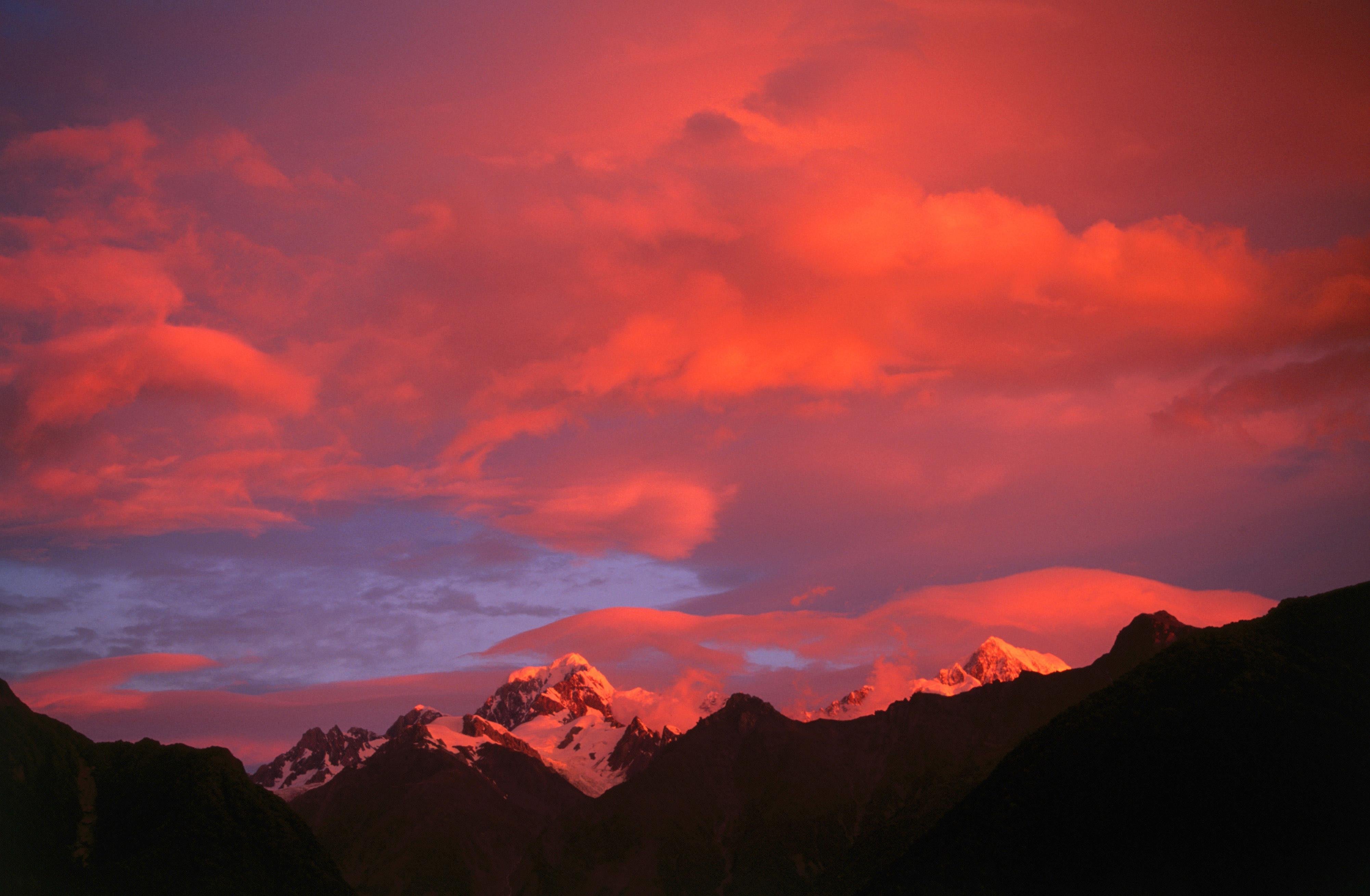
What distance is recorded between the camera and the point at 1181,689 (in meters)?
197

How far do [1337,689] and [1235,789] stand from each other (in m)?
26.0

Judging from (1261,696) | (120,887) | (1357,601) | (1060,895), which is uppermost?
(1357,601)

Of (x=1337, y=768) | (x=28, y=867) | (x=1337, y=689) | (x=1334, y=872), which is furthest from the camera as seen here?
(x=28, y=867)

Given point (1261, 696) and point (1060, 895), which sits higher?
point (1261, 696)

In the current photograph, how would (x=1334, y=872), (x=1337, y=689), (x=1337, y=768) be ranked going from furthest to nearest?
(x=1337, y=689), (x=1337, y=768), (x=1334, y=872)

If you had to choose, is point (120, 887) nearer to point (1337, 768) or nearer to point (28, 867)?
point (28, 867)

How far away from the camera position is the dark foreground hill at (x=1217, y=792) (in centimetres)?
16388

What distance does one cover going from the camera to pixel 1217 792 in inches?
6900

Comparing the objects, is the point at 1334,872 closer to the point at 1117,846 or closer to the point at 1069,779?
the point at 1117,846

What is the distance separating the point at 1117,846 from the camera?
580ft

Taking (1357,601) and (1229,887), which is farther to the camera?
(1357,601)

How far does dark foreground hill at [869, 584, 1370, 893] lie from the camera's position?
6452 inches

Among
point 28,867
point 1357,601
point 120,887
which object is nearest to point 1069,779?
point 1357,601

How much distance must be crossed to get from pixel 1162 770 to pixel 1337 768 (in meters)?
25.9
